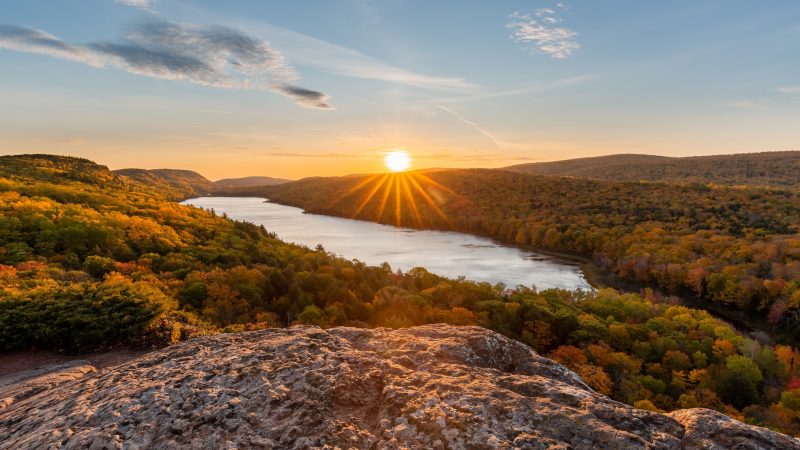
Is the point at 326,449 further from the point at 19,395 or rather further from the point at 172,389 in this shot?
the point at 19,395

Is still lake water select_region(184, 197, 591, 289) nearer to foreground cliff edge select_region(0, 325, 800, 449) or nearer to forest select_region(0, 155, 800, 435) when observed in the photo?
forest select_region(0, 155, 800, 435)

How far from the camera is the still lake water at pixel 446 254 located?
2741 inches

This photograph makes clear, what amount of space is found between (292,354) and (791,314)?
6529 cm

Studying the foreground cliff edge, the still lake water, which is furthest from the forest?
the still lake water

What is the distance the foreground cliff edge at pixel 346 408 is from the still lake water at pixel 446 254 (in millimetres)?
60820

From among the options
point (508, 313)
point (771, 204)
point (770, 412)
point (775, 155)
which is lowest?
point (770, 412)

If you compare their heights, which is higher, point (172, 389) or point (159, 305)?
point (172, 389)

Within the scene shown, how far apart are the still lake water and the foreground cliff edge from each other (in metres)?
60.8

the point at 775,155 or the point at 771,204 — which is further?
the point at 775,155

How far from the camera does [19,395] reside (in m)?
6.85

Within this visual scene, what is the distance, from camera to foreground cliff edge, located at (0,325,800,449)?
3879 mm

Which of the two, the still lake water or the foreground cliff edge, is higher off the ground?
the foreground cliff edge

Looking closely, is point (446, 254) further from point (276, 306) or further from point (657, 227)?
point (276, 306)

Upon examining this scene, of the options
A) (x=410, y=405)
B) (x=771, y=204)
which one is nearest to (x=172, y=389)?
(x=410, y=405)
